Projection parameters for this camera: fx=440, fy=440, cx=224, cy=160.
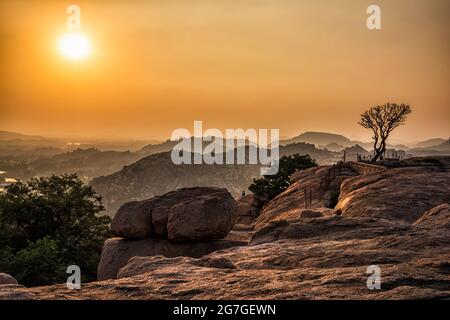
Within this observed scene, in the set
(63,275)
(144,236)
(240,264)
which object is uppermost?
(240,264)

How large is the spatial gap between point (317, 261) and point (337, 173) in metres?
37.9

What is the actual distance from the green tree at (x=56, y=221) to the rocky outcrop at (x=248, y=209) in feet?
54.0

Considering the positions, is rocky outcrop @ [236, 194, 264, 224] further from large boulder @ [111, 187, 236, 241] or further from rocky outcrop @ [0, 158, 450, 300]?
rocky outcrop @ [0, 158, 450, 300]

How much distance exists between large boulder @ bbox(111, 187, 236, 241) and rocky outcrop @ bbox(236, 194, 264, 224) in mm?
24634

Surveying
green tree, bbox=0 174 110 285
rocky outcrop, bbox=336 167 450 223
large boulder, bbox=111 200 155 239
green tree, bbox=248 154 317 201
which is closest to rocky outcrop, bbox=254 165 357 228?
rocky outcrop, bbox=336 167 450 223

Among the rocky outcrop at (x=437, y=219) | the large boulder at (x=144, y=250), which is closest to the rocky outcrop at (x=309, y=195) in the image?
the large boulder at (x=144, y=250)

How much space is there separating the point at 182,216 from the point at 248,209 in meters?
30.1

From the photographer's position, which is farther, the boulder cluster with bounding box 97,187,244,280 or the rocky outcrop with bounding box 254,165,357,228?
the rocky outcrop with bounding box 254,165,357,228

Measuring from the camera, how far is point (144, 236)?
25312mm

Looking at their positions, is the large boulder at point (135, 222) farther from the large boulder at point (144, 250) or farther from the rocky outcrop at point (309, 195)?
the rocky outcrop at point (309, 195)

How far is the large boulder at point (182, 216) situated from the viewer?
23.3m

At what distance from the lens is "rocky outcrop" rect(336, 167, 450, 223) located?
20.9 meters

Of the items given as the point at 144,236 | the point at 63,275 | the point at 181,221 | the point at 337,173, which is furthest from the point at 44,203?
the point at 337,173
